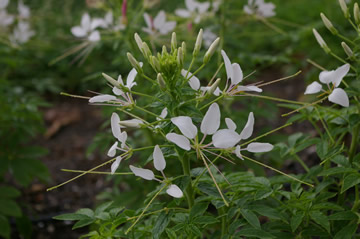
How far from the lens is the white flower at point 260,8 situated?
2064 millimetres

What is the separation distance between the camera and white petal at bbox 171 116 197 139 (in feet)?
3.26

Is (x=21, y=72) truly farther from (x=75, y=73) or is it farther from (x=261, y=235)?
(x=261, y=235)

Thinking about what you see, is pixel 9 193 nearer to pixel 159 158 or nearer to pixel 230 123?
pixel 159 158

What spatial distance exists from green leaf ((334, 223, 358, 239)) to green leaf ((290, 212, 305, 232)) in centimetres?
11

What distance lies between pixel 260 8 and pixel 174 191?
4.27 ft

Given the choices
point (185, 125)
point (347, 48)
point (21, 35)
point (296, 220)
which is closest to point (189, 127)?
point (185, 125)

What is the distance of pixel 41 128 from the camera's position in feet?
7.95

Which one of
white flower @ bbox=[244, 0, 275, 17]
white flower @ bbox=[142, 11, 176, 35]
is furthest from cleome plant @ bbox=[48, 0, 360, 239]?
white flower @ bbox=[244, 0, 275, 17]

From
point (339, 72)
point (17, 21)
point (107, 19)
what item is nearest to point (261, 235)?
point (339, 72)

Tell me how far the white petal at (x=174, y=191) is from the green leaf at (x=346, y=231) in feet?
1.51

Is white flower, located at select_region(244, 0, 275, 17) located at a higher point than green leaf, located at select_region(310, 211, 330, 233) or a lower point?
higher

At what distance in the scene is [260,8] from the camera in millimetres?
2078

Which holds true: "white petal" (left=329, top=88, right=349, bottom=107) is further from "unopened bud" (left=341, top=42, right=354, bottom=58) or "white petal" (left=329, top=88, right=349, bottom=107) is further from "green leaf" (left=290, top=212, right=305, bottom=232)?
"green leaf" (left=290, top=212, right=305, bottom=232)

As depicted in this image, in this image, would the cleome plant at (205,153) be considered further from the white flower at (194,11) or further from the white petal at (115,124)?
the white flower at (194,11)
